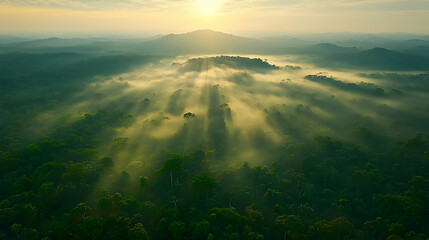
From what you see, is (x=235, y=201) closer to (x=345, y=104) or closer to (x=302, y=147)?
(x=302, y=147)

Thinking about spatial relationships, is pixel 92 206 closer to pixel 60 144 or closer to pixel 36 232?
pixel 36 232

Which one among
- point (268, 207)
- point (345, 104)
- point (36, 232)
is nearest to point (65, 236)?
point (36, 232)

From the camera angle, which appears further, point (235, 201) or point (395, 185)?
point (395, 185)

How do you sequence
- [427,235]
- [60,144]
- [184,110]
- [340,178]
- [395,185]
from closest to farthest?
[427,235]
[395,185]
[340,178]
[60,144]
[184,110]

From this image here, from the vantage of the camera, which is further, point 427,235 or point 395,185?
point 395,185

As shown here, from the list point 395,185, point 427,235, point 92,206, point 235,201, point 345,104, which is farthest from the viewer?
point 345,104

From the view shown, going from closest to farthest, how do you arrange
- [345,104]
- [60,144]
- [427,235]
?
1. [427,235]
2. [60,144]
3. [345,104]

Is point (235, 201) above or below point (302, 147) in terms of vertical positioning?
below

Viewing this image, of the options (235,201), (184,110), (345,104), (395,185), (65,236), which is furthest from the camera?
(345,104)

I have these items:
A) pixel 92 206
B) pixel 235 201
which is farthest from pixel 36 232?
pixel 235 201
